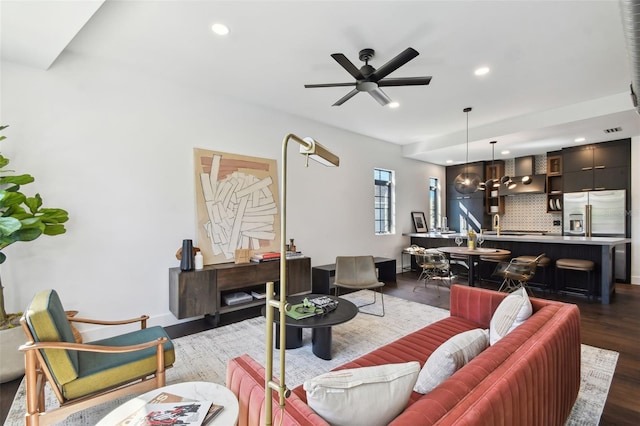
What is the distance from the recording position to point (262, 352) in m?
2.90

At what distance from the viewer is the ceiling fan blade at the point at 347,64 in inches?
98.6

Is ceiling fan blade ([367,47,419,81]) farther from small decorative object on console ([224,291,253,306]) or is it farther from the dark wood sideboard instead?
small decorative object on console ([224,291,253,306])

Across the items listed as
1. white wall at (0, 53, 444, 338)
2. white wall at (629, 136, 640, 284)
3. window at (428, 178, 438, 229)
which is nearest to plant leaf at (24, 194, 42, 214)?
white wall at (0, 53, 444, 338)

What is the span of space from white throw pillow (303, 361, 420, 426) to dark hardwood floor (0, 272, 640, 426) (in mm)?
1916

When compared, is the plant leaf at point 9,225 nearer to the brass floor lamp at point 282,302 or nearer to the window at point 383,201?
the brass floor lamp at point 282,302

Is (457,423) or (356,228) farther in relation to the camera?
(356,228)

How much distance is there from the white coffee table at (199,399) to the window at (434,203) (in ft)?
24.9

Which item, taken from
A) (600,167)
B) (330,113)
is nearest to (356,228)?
(330,113)

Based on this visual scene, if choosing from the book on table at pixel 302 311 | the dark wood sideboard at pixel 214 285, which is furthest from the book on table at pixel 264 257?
the book on table at pixel 302 311

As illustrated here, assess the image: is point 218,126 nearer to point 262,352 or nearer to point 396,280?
point 262,352

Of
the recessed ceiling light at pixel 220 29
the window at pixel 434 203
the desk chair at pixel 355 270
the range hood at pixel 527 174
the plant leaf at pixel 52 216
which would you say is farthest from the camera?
the window at pixel 434 203

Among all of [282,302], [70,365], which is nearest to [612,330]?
[282,302]

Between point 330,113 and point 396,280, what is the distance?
3626 mm

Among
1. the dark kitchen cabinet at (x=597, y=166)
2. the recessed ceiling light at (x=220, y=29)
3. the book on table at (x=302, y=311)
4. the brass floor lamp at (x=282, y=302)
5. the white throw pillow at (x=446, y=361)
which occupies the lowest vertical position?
the book on table at (x=302, y=311)
